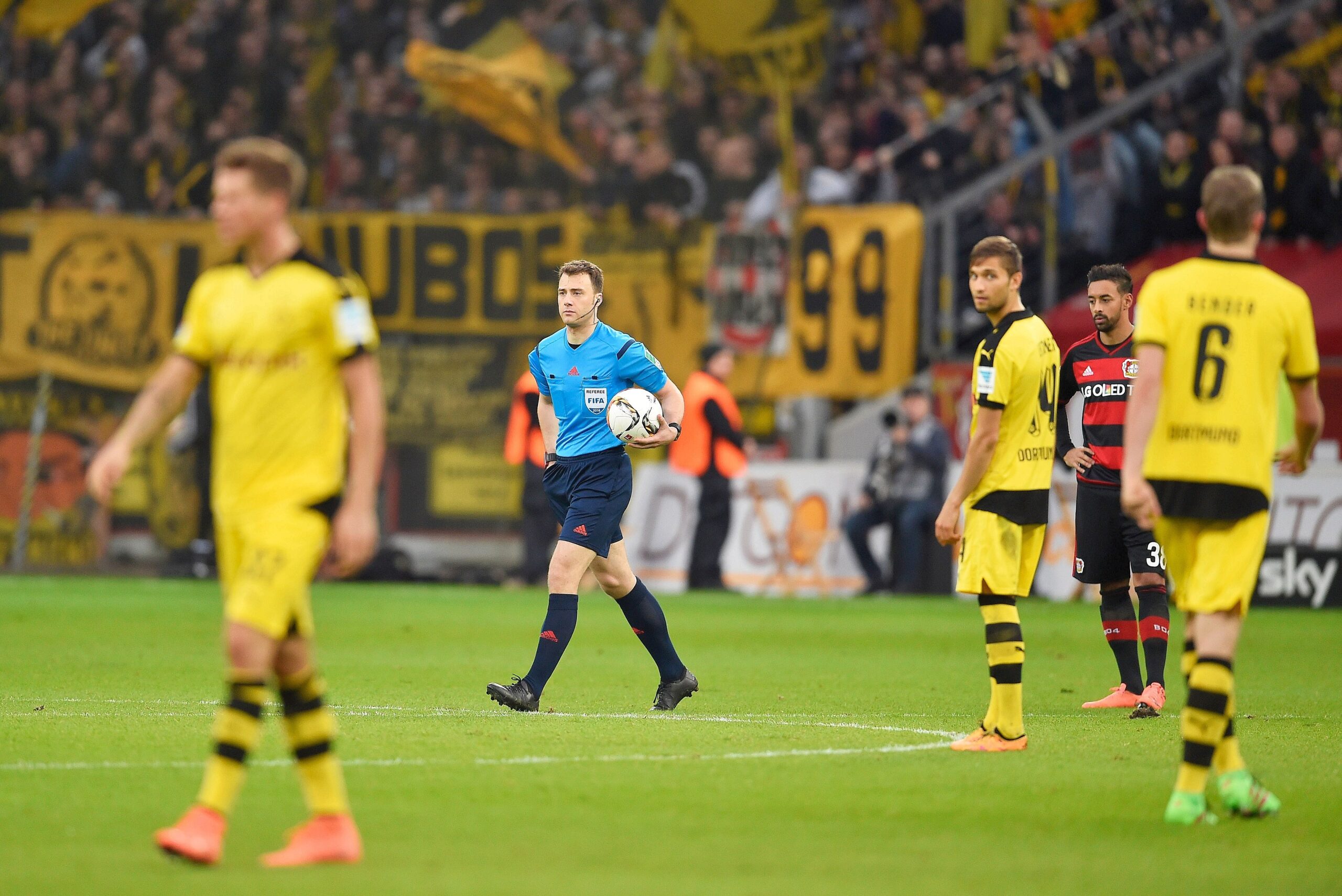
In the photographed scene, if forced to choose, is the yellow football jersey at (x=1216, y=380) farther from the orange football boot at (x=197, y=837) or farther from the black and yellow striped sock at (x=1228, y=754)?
the orange football boot at (x=197, y=837)

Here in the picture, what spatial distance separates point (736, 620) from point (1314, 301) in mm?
7889

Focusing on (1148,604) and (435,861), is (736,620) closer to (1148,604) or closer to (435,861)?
(1148,604)

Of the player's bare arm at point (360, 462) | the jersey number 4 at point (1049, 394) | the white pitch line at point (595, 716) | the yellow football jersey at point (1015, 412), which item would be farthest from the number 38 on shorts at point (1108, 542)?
the player's bare arm at point (360, 462)

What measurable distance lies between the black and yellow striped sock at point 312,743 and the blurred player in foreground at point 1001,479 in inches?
132

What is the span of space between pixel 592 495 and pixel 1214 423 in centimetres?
409

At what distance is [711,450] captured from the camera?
20.3 metres

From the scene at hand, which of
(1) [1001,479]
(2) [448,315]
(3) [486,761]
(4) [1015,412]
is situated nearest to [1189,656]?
(1) [1001,479]

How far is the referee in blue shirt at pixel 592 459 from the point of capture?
9664mm

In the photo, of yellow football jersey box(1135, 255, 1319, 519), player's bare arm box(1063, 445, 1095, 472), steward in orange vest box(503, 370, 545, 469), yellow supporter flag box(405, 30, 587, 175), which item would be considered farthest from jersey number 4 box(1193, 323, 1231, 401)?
yellow supporter flag box(405, 30, 587, 175)

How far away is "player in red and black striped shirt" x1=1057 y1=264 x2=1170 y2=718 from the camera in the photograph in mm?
10555

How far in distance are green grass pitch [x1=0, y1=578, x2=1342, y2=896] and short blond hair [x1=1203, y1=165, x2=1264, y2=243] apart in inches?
80.1

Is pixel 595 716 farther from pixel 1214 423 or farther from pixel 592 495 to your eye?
pixel 1214 423

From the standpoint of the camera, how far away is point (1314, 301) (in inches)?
809

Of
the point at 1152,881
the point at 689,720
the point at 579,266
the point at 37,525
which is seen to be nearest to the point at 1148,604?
the point at 689,720
